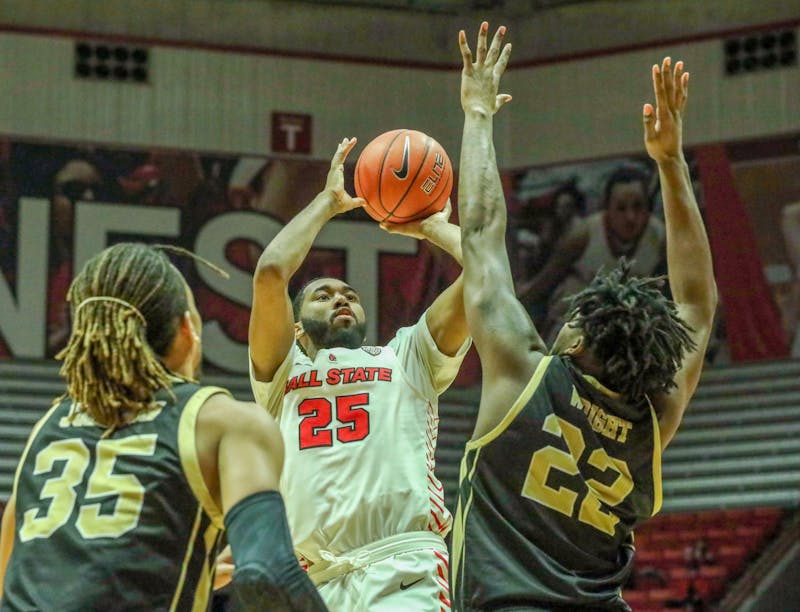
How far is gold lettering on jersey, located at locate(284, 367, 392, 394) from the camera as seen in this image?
229 inches

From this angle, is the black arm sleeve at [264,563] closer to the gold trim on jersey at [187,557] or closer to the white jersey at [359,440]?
the gold trim on jersey at [187,557]

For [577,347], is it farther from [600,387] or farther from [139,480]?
[139,480]

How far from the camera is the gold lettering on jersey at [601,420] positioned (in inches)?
162

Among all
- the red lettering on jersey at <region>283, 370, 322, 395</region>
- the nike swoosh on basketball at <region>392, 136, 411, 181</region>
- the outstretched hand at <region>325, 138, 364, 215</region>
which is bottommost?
the red lettering on jersey at <region>283, 370, 322, 395</region>

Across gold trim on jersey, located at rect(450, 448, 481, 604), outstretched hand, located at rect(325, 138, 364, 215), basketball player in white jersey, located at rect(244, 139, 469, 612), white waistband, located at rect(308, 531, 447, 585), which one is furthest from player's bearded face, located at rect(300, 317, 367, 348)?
gold trim on jersey, located at rect(450, 448, 481, 604)

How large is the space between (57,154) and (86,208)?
0.64m

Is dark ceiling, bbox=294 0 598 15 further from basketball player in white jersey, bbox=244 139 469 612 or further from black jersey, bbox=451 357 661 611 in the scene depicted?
black jersey, bbox=451 357 661 611

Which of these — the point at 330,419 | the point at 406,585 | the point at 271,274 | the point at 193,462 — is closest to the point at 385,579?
the point at 406,585

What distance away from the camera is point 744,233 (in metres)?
14.4

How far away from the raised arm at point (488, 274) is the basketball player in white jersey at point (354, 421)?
0.91 metres

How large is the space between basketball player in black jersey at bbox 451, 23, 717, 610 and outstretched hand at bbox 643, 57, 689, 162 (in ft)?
2.50

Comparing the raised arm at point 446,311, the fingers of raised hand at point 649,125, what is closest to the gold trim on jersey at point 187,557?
the fingers of raised hand at point 649,125

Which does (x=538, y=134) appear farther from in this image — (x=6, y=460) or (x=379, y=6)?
(x=6, y=460)

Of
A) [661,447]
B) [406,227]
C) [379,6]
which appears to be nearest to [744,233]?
[379,6]
